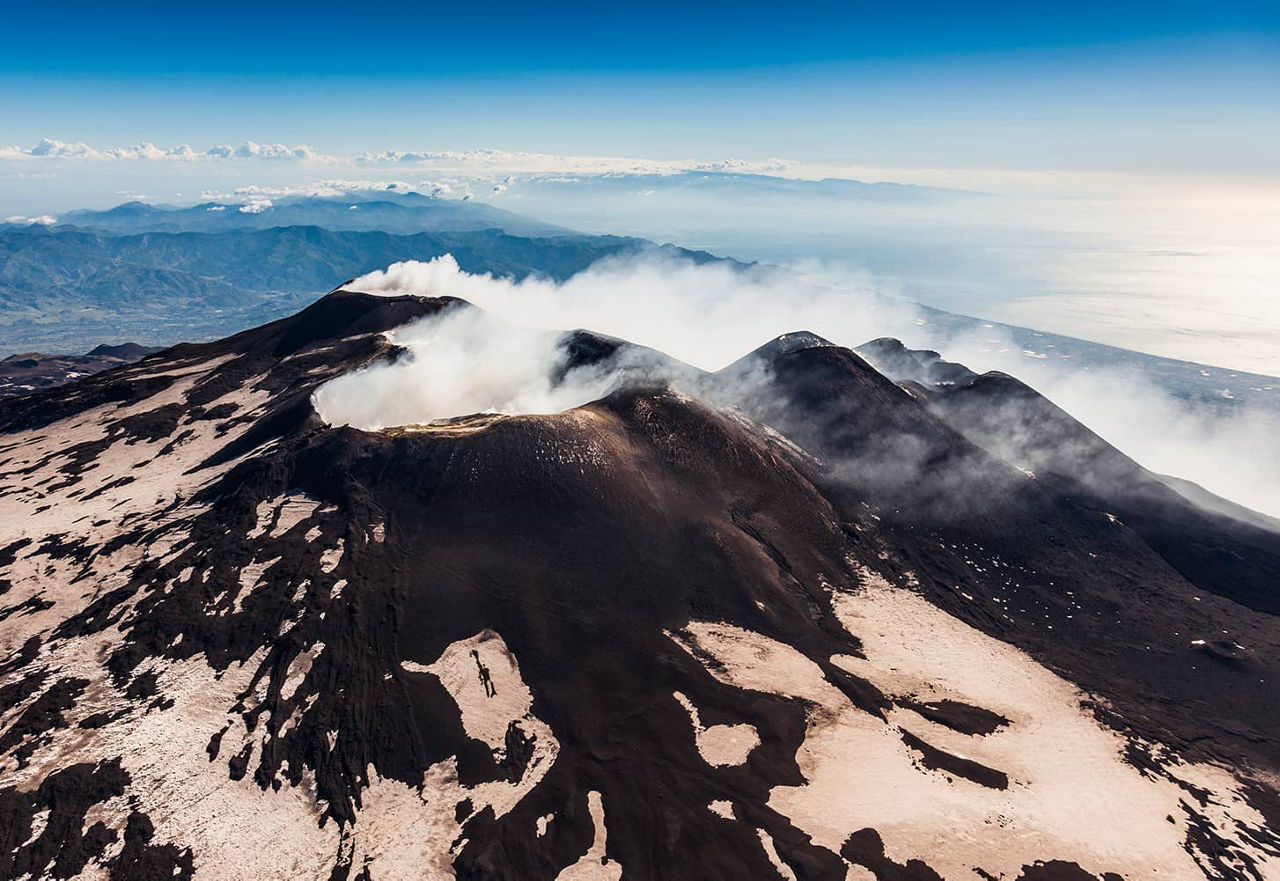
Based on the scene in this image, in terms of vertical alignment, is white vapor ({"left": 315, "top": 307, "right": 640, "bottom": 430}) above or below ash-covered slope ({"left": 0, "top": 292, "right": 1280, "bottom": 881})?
above

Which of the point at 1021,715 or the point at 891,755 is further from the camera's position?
the point at 1021,715

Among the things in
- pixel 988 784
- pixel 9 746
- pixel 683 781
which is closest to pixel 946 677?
pixel 988 784

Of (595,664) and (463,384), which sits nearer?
(595,664)

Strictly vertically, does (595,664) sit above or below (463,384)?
below

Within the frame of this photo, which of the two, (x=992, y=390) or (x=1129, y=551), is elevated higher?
(x=992, y=390)

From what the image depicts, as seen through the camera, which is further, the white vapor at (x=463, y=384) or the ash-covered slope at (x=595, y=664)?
the white vapor at (x=463, y=384)

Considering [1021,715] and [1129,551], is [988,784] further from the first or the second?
[1129,551]

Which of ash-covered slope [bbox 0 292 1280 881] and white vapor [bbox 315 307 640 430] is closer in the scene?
ash-covered slope [bbox 0 292 1280 881]

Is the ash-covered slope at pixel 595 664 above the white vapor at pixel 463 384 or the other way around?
the other way around
